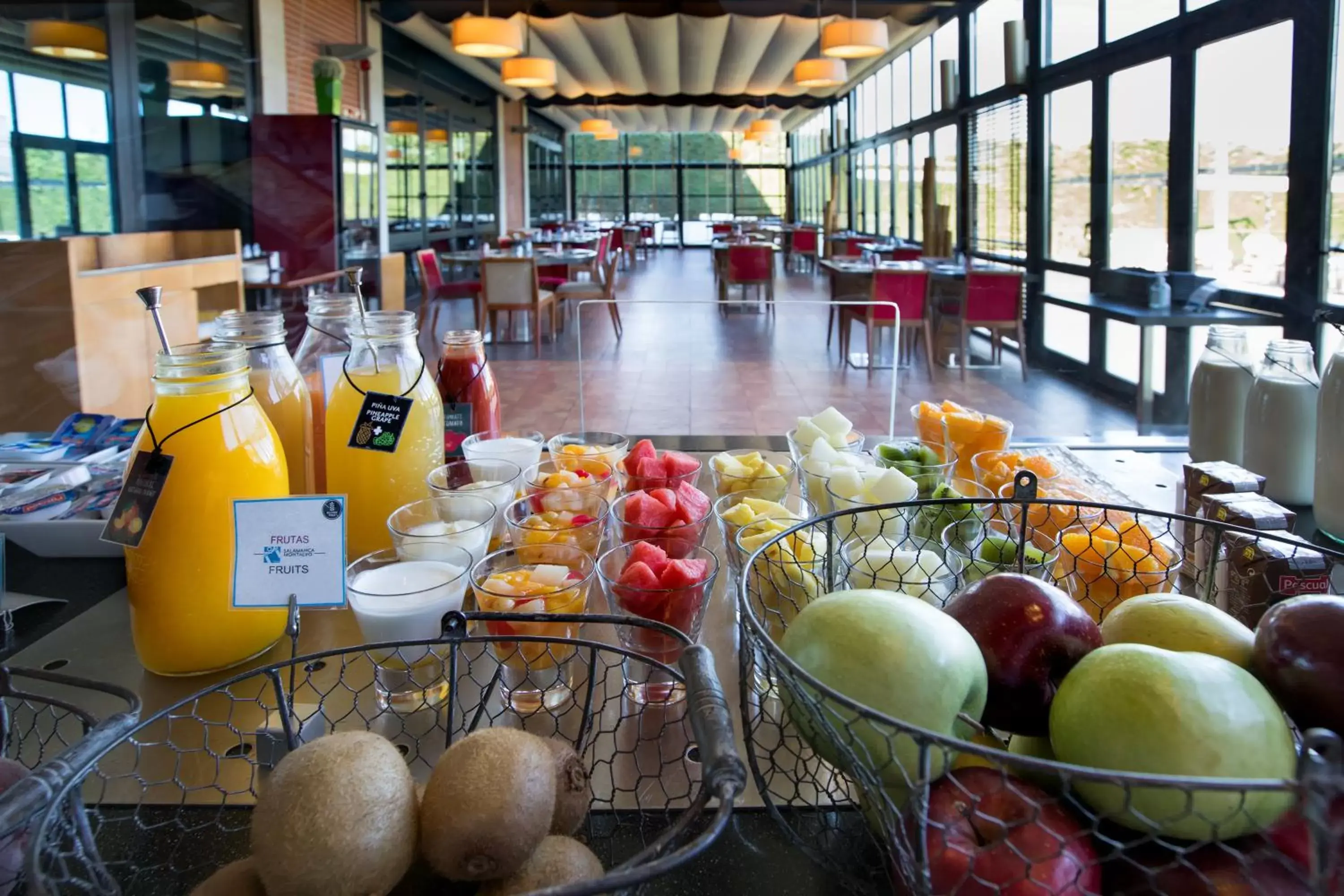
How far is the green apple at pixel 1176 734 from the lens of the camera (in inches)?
15.7

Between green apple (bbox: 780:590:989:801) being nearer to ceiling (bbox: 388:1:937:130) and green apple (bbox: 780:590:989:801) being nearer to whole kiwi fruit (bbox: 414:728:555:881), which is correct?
whole kiwi fruit (bbox: 414:728:555:881)

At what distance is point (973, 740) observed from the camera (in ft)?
1.77

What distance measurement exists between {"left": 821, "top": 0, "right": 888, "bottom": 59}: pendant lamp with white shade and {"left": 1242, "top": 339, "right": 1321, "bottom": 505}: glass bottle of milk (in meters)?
6.54

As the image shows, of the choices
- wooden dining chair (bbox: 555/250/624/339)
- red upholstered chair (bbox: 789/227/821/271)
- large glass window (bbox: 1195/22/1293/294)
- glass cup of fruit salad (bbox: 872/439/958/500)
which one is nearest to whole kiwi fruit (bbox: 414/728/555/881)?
glass cup of fruit salad (bbox: 872/439/958/500)

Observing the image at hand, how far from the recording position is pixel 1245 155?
15.4 feet

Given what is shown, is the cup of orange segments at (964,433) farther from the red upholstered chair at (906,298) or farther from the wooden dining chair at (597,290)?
the wooden dining chair at (597,290)

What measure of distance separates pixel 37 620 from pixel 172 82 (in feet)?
20.1

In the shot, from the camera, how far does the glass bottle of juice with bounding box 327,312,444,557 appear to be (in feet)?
3.36

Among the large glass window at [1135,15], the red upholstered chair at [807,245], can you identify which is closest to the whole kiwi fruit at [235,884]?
the large glass window at [1135,15]

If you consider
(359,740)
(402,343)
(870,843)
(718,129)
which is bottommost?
(870,843)

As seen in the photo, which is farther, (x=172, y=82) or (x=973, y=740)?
(x=172, y=82)

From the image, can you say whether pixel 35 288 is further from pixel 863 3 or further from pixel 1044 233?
pixel 863 3

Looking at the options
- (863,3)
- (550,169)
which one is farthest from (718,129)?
(863,3)

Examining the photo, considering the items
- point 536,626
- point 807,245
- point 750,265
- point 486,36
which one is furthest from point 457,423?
point 807,245
